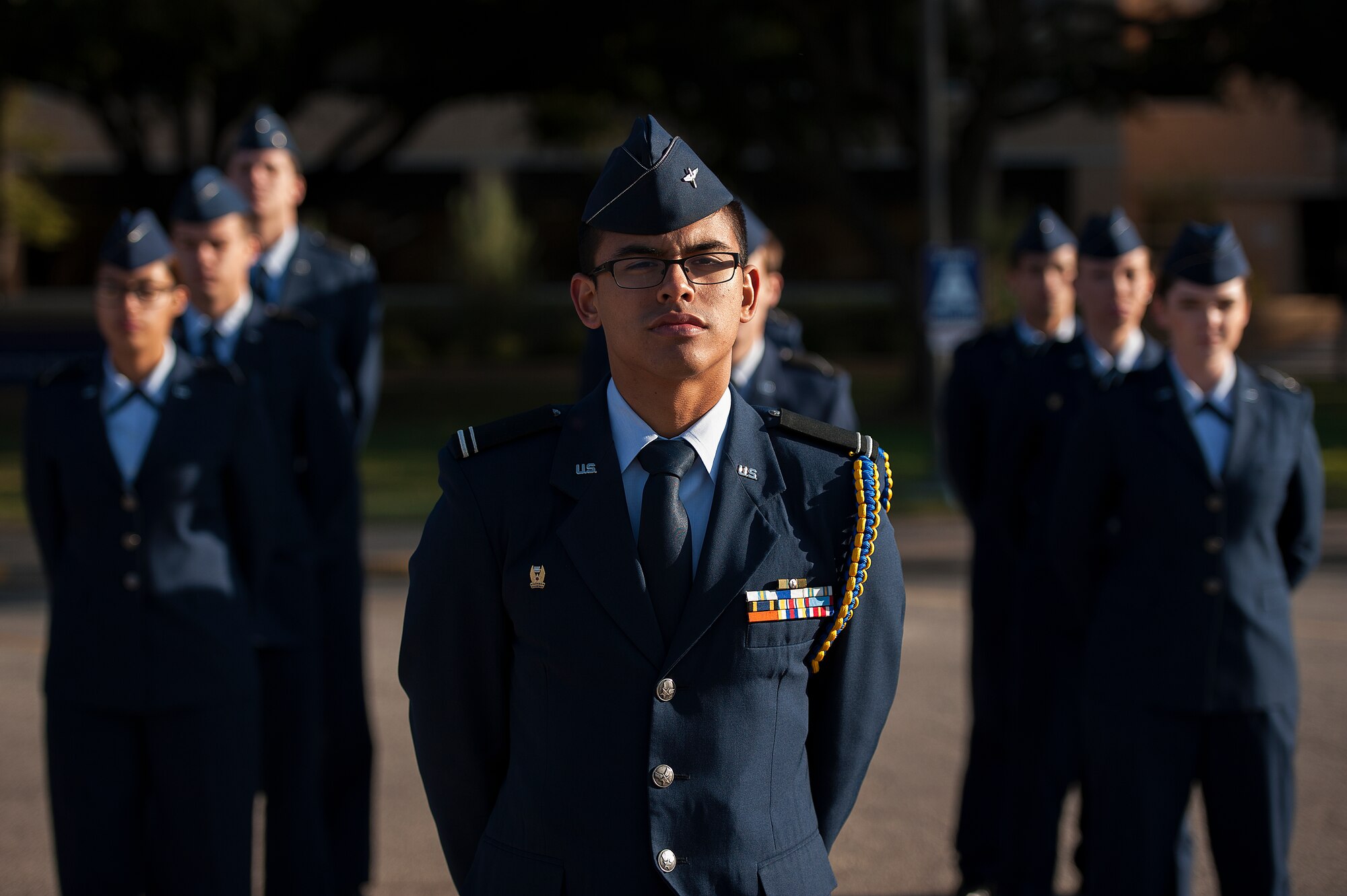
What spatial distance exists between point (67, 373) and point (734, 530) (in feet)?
8.38

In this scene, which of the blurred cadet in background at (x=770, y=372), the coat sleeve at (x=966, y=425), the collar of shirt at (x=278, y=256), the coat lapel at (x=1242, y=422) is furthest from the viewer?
the coat sleeve at (x=966, y=425)

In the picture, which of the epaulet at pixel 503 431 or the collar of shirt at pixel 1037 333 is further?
the collar of shirt at pixel 1037 333

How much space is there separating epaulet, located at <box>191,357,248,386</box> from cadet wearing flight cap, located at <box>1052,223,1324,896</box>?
2332mm

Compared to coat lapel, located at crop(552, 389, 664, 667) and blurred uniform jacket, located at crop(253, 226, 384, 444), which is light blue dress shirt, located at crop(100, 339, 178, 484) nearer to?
blurred uniform jacket, located at crop(253, 226, 384, 444)

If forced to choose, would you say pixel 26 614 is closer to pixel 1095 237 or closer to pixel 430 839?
pixel 430 839

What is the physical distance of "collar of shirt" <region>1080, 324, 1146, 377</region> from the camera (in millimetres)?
5316

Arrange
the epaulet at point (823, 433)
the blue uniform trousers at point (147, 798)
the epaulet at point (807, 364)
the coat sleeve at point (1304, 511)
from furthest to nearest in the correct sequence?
the epaulet at point (807, 364) < the coat sleeve at point (1304, 511) < the blue uniform trousers at point (147, 798) < the epaulet at point (823, 433)

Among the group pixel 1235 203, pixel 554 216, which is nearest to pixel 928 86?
pixel 554 216

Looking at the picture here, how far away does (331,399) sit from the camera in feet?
16.1

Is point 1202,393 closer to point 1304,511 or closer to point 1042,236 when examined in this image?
point 1304,511

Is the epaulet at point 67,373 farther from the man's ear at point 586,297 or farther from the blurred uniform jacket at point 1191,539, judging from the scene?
the blurred uniform jacket at point 1191,539

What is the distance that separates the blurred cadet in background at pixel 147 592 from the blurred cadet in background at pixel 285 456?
0.28 metres

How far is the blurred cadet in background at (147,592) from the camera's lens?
3934mm

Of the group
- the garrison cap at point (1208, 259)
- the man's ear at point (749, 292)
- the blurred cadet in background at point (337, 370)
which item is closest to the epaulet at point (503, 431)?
the man's ear at point (749, 292)
